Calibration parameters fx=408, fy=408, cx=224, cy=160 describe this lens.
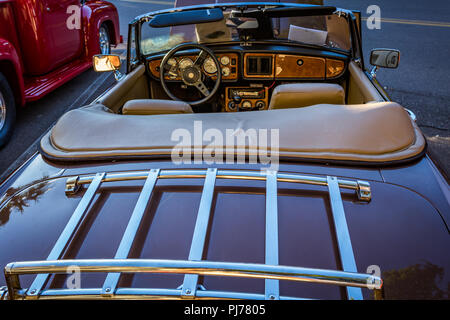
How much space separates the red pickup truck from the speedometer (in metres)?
2.43

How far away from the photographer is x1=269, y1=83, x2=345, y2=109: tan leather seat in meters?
2.32

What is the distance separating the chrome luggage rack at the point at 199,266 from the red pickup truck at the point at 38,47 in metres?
3.61

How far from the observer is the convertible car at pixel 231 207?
1183mm

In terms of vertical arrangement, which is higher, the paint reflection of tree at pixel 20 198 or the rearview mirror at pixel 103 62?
the rearview mirror at pixel 103 62

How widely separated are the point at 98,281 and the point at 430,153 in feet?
5.26

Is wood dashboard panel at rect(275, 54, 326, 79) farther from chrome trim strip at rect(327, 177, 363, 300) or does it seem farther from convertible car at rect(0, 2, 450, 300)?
chrome trim strip at rect(327, 177, 363, 300)

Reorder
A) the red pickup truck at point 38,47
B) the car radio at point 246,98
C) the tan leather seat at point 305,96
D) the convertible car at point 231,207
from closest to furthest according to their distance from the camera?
the convertible car at point 231,207 → the tan leather seat at point 305,96 → the car radio at point 246,98 → the red pickup truck at point 38,47

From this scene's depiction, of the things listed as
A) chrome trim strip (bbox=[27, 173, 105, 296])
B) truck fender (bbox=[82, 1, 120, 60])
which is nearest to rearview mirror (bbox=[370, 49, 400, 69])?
chrome trim strip (bbox=[27, 173, 105, 296])

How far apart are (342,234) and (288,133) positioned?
628mm

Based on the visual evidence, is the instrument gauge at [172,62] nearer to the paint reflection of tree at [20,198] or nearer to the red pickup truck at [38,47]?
the paint reflection of tree at [20,198]

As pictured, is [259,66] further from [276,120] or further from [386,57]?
[276,120]

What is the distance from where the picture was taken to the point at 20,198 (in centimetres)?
171

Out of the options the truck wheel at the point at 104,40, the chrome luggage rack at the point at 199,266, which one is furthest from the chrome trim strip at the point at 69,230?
the truck wheel at the point at 104,40
